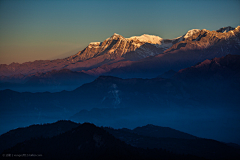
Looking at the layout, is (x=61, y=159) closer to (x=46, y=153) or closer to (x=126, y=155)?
(x=46, y=153)

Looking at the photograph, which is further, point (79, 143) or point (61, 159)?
point (79, 143)

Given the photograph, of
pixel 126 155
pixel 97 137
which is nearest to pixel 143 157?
pixel 126 155

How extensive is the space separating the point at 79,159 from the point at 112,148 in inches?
740

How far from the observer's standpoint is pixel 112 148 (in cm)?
19262

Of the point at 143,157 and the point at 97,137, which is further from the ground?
the point at 97,137

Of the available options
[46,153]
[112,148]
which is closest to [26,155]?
[46,153]

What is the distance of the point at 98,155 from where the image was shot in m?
186

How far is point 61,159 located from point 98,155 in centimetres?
1836

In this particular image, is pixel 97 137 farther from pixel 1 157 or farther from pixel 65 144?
pixel 1 157

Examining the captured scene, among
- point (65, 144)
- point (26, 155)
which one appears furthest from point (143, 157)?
point (26, 155)

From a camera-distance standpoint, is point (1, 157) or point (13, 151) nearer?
point (1, 157)

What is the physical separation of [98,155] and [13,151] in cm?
4568

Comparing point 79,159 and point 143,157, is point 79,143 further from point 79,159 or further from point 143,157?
point 143,157

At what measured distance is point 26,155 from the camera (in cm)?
18675
